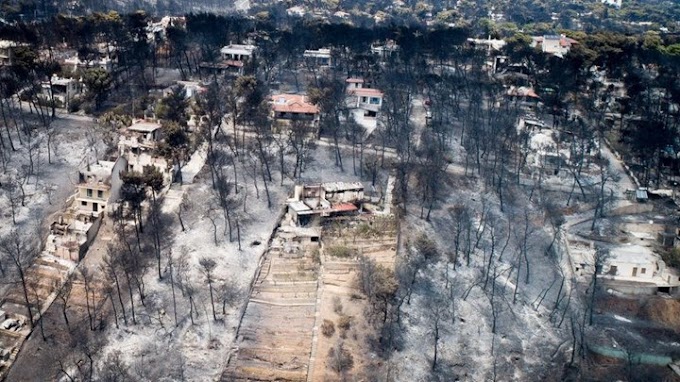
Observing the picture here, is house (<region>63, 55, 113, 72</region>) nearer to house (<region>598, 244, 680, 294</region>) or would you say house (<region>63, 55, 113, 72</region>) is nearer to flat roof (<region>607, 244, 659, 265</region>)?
flat roof (<region>607, 244, 659, 265</region>)

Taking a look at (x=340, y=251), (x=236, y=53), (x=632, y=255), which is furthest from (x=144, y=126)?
(x=632, y=255)

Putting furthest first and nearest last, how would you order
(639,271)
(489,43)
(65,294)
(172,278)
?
(489,43), (639,271), (172,278), (65,294)

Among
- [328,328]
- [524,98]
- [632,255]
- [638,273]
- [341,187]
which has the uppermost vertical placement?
[524,98]

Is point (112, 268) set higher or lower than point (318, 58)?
lower

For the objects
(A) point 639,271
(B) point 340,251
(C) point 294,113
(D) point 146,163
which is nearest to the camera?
(B) point 340,251

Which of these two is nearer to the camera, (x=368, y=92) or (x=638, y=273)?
(x=638, y=273)

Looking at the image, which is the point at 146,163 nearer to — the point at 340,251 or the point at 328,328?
the point at 340,251

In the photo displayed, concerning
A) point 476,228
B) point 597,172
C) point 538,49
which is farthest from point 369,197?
point 538,49
